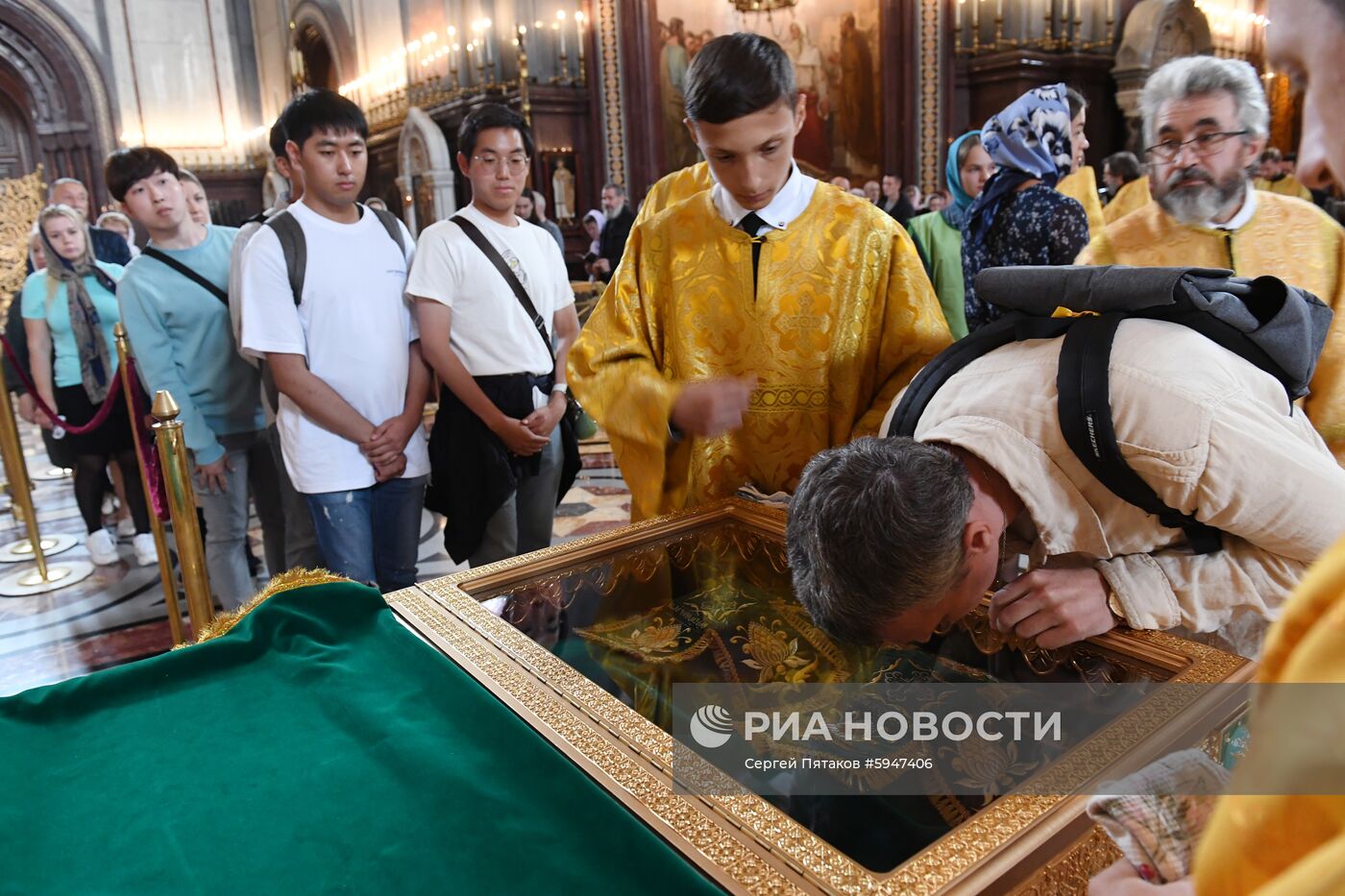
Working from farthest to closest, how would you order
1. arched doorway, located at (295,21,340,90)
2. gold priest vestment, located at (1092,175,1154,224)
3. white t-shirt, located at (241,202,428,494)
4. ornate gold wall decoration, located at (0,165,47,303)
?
1. arched doorway, located at (295,21,340,90)
2. ornate gold wall decoration, located at (0,165,47,303)
3. gold priest vestment, located at (1092,175,1154,224)
4. white t-shirt, located at (241,202,428,494)

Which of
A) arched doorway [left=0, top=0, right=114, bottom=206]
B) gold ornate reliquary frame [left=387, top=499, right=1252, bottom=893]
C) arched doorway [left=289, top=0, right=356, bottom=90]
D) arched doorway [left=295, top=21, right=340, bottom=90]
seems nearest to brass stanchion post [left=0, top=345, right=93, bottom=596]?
gold ornate reliquary frame [left=387, top=499, right=1252, bottom=893]

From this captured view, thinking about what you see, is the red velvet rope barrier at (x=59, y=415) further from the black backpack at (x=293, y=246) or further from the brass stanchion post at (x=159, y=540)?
the black backpack at (x=293, y=246)

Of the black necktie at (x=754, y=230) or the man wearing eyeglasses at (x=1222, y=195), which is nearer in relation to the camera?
the black necktie at (x=754, y=230)

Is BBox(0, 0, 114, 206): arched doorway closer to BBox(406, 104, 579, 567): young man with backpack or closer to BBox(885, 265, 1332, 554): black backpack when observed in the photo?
BBox(406, 104, 579, 567): young man with backpack

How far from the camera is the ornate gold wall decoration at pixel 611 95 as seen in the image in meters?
11.3

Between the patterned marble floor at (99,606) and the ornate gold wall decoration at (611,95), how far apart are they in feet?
23.2

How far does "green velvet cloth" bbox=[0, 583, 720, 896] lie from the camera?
0.91m

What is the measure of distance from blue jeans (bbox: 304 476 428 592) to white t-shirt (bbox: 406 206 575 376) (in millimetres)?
428

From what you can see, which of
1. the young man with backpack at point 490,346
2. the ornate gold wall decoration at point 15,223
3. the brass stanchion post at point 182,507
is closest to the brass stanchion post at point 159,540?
the brass stanchion post at point 182,507

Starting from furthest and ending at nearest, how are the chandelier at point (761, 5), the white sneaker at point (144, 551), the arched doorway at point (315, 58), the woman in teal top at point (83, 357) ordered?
→ the arched doorway at point (315, 58), the chandelier at point (761, 5), the white sneaker at point (144, 551), the woman in teal top at point (83, 357)

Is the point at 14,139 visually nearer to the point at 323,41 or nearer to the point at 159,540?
the point at 323,41

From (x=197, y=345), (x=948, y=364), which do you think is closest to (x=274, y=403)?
(x=197, y=345)

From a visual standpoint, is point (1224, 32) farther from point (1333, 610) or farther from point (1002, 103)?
point (1333, 610)

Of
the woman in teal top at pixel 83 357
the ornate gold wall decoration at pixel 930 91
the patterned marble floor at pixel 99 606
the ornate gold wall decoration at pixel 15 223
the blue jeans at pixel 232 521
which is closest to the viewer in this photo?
the blue jeans at pixel 232 521
